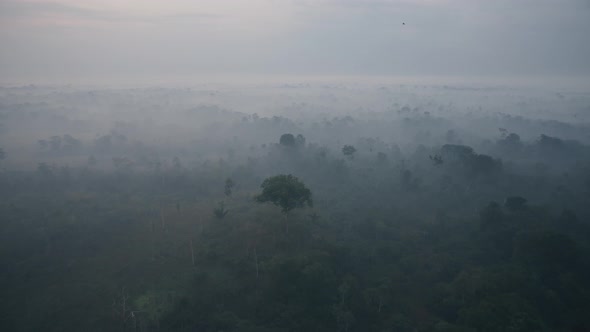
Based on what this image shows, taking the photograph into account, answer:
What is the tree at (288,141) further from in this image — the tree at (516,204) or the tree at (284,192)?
the tree at (516,204)

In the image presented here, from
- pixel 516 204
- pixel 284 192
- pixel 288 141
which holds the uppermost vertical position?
pixel 288 141

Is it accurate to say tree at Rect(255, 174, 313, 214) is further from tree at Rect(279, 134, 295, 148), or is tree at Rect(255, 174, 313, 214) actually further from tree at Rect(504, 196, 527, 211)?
tree at Rect(279, 134, 295, 148)

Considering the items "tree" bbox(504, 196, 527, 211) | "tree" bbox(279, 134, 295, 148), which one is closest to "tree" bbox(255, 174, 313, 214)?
"tree" bbox(504, 196, 527, 211)

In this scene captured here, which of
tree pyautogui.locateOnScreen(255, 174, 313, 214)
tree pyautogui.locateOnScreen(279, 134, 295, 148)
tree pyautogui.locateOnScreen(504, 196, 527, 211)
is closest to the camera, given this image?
tree pyautogui.locateOnScreen(255, 174, 313, 214)

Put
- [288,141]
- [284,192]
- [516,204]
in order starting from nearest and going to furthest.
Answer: [284,192]
[516,204]
[288,141]

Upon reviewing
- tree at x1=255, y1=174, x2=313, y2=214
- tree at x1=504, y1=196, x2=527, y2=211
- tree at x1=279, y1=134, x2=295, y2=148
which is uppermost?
tree at x1=279, y1=134, x2=295, y2=148

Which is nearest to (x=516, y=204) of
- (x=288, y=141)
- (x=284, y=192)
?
(x=284, y=192)

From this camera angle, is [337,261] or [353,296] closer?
[353,296]

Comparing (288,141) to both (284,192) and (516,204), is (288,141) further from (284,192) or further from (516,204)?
(516,204)

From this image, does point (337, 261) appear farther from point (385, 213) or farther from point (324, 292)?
point (385, 213)

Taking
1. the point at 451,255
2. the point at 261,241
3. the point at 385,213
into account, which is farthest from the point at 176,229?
the point at 451,255

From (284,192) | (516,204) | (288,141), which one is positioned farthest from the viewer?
(288,141)
